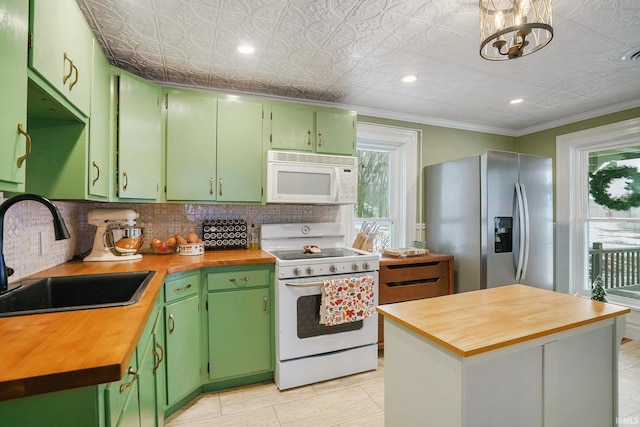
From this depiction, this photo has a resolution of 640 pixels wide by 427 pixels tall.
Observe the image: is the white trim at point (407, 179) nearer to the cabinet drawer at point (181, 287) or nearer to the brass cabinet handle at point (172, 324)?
the cabinet drawer at point (181, 287)

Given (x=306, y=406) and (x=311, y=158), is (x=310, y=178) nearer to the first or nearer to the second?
(x=311, y=158)

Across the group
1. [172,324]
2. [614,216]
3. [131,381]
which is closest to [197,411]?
[172,324]

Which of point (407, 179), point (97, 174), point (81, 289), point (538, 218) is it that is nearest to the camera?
point (81, 289)

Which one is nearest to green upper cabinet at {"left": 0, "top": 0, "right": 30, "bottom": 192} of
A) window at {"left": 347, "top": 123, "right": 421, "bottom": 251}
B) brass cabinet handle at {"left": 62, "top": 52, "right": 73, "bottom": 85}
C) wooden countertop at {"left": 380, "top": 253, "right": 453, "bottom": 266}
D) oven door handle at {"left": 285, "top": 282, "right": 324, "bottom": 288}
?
brass cabinet handle at {"left": 62, "top": 52, "right": 73, "bottom": 85}

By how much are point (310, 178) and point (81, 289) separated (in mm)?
1735

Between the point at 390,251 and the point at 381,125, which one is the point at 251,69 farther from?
the point at 390,251

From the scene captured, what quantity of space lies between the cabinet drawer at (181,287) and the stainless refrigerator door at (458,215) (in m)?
2.40

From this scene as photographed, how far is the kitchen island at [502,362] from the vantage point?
3.41ft

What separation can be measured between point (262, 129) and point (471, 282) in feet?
7.78

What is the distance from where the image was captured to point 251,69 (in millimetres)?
2312

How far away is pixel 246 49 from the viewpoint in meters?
2.02

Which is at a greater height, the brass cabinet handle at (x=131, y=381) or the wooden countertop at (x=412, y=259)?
the wooden countertop at (x=412, y=259)

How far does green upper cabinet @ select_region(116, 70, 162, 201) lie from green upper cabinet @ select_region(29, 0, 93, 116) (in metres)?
0.42

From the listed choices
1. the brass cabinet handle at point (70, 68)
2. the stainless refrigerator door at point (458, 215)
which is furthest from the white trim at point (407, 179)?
the brass cabinet handle at point (70, 68)
